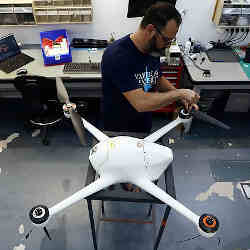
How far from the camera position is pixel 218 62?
9.21ft

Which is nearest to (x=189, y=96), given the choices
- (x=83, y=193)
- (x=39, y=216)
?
(x=83, y=193)

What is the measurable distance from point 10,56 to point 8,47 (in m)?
0.10

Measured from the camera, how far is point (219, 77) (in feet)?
8.36

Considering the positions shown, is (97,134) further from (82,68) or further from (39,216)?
(82,68)

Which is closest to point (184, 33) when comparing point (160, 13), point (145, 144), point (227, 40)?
point (227, 40)

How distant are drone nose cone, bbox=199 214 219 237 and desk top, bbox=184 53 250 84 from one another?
1673mm

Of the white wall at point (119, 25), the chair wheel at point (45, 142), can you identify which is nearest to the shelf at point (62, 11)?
the white wall at point (119, 25)

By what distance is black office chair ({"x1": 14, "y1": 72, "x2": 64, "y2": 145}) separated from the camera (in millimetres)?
2299

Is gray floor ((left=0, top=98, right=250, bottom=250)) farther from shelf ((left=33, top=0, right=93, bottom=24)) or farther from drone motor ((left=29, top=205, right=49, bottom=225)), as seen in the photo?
→ shelf ((left=33, top=0, right=93, bottom=24))

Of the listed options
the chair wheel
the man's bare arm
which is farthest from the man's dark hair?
the chair wheel

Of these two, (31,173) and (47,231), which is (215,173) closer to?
(47,231)

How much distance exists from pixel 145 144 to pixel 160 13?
700mm

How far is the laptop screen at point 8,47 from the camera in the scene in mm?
2711

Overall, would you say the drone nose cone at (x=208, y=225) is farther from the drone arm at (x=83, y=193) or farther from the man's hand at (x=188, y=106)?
the man's hand at (x=188, y=106)
